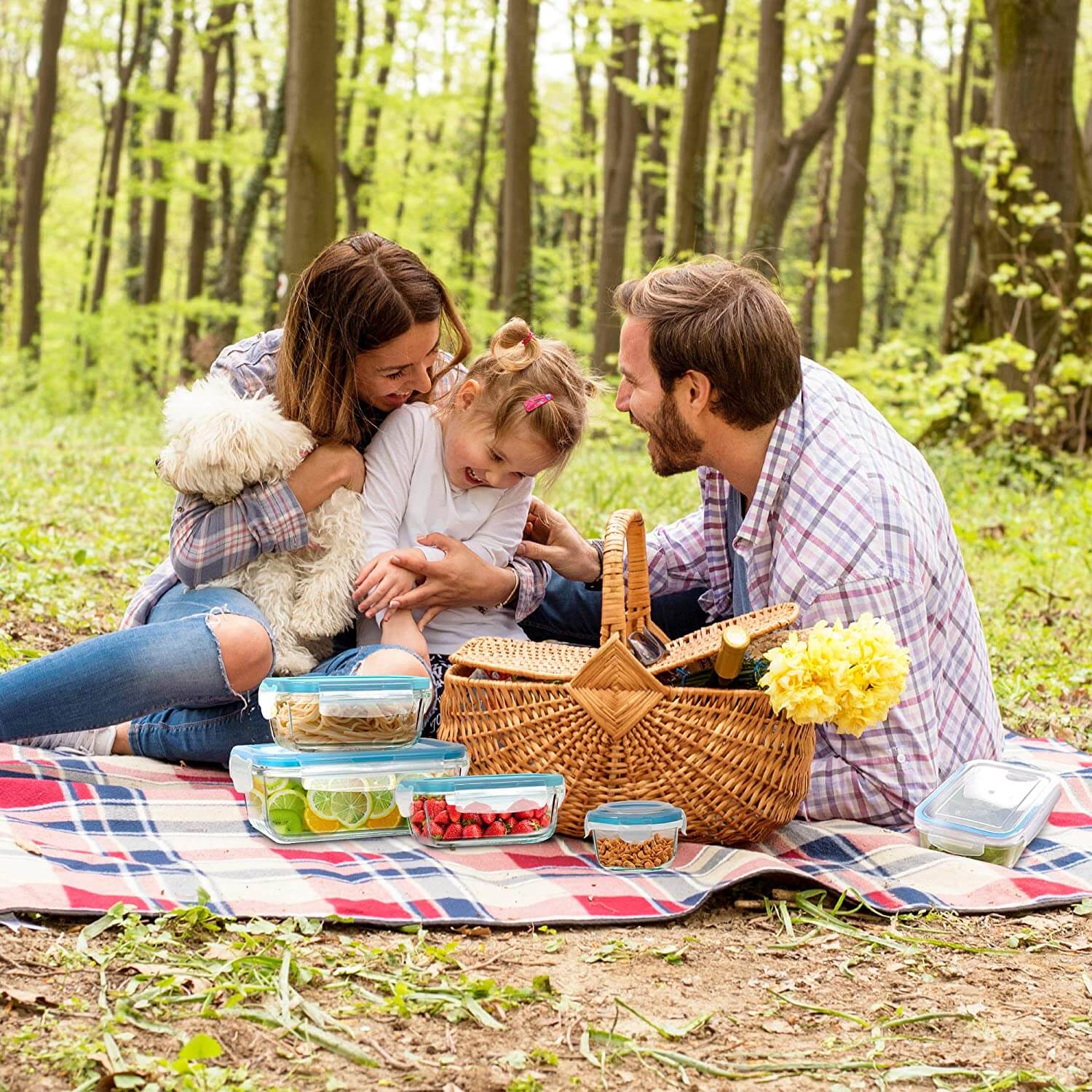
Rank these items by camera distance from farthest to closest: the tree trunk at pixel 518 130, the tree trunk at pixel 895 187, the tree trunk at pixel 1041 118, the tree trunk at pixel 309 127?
the tree trunk at pixel 895 187
the tree trunk at pixel 518 130
the tree trunk at pixel 1041 118
the tree trunk at pixel 309 127

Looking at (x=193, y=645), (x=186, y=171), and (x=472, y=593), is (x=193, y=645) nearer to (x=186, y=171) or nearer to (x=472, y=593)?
(x=472, y=593)

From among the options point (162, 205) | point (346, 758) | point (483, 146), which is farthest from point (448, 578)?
point (483, 146)

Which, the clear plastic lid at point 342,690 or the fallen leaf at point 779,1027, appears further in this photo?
the clear plastic lid at point 342,690

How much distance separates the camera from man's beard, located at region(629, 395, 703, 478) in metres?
3.07

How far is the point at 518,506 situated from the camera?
132 inches

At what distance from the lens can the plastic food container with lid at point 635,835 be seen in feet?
8.26

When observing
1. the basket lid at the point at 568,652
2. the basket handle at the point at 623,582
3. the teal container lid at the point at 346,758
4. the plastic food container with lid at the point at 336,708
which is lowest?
the teal container lid at the point at 346,758

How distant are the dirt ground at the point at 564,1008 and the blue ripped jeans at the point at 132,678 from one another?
84 cm

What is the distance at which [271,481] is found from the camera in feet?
9.91

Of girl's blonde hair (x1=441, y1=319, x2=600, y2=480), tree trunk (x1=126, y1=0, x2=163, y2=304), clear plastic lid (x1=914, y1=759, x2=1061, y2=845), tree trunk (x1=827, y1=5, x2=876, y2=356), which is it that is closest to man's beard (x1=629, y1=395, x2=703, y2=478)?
girl's blonde hair (x1=441, y1=319, x2=600, y2=480)

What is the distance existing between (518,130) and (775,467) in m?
9.56

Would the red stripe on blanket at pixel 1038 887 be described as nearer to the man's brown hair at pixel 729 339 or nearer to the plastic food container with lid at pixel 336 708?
the man's brown hair at pixel 729 339

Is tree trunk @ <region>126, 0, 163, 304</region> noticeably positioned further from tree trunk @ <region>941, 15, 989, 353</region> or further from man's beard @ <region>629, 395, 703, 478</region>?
man's beard @ <region>629, 395, 703, 478</region>

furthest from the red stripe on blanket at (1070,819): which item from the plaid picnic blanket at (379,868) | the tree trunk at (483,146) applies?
the tree trunk at (483,146)
